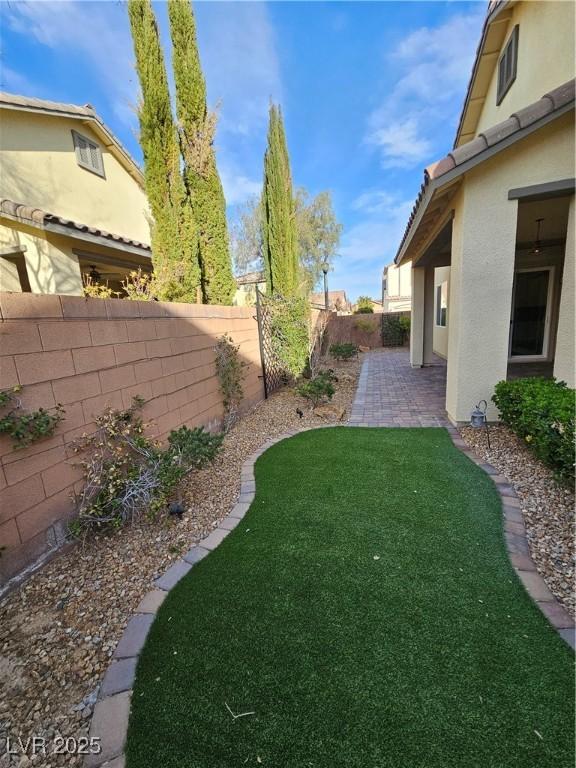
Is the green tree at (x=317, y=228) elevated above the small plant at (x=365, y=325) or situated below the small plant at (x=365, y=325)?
above

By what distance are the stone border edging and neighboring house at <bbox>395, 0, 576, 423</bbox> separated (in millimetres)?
2152

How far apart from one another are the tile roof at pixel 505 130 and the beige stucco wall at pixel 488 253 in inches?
12.7

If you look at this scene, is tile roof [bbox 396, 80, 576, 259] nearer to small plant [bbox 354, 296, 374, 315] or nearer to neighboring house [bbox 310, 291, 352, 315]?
neighboring house [bbox 310, 291, 352, 315]

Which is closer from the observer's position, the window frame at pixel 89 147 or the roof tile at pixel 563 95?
the roof tile at pixel 563 95

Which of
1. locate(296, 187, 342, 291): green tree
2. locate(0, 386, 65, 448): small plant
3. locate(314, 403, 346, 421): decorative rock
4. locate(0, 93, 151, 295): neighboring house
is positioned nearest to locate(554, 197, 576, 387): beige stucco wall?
locate(314, 403, 346, 421): decorative rock

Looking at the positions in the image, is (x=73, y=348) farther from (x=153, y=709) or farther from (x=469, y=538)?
(x=469, y=538)

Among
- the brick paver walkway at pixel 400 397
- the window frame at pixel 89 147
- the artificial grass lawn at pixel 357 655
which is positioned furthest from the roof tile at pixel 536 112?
the window frame at pixel 89 147

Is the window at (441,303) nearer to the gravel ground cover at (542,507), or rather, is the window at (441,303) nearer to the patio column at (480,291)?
the patio column at (480,291)

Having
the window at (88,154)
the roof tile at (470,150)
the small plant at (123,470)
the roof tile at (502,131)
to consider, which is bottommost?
the small plant at (123,470)

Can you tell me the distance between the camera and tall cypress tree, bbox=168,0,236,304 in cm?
604

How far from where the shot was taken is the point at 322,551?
9.38 feet

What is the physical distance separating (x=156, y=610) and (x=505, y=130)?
20.9ft

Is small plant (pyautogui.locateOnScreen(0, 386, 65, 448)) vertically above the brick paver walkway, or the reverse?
small plant (pyautogui.locateOnScreen(0, 386, 65, 448))

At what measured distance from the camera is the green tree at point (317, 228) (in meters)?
23.0
